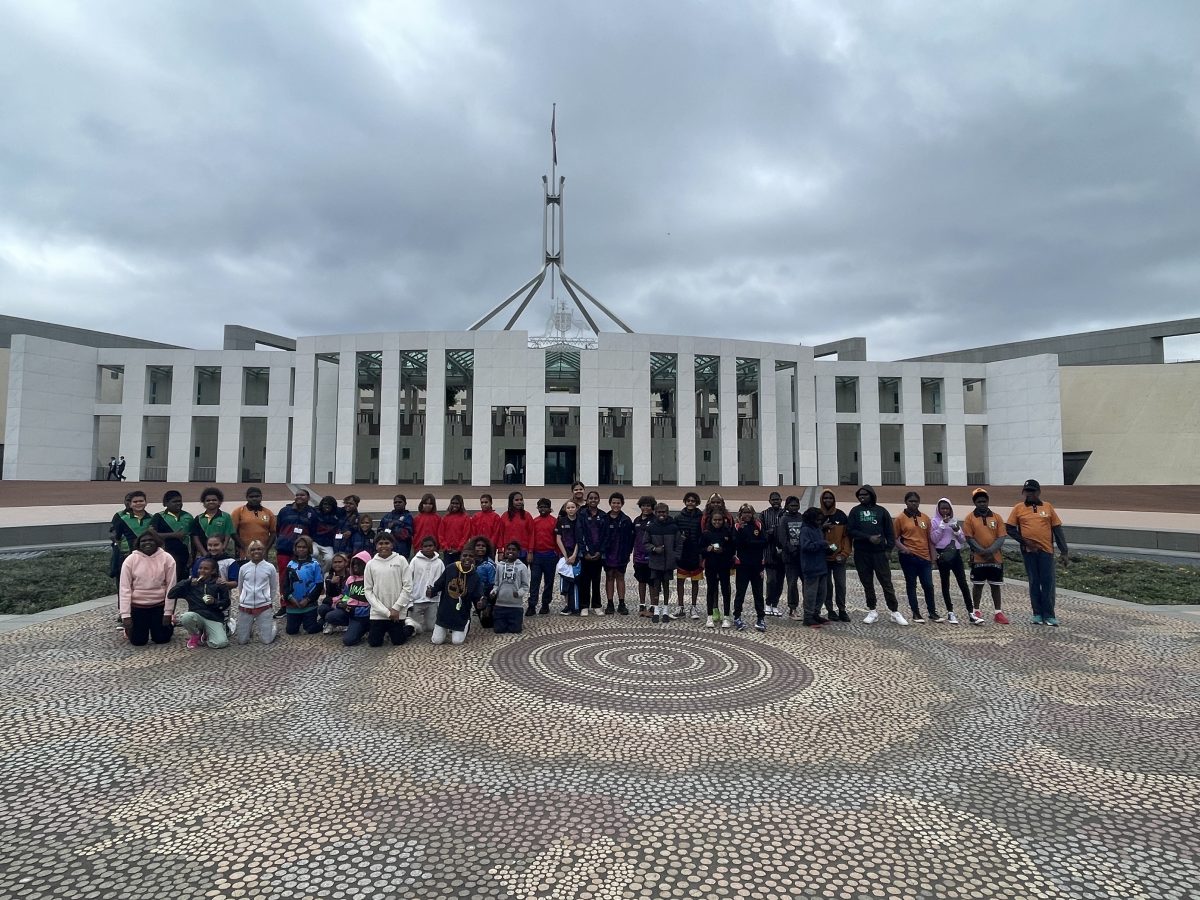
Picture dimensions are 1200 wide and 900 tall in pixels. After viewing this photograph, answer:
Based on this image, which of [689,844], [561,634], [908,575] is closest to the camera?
[689,844]

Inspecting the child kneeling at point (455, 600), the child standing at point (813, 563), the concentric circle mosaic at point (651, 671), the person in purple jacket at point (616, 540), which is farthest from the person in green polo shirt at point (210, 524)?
the child standing at point (813, 563)

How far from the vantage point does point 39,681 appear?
5578mm

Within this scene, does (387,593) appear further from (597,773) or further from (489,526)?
(597,773)

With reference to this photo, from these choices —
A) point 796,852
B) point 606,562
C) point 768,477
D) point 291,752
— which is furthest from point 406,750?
point 768,477

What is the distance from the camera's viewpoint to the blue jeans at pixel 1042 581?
7.96 meters

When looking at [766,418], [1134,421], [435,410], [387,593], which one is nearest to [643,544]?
[387,593]

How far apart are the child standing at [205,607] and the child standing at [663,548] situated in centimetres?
507

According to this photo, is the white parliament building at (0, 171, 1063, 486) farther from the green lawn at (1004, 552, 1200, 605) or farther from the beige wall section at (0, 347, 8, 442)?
the green lawn at (1004, 552, 1200, 605)

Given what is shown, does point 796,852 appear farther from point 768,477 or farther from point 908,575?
point 768,477

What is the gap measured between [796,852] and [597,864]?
994mm

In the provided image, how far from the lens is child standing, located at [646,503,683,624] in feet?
26.8

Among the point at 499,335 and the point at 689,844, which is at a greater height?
the point at 499,335

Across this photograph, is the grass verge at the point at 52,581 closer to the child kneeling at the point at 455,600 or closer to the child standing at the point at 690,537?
the child kneeling at the point at 455,600

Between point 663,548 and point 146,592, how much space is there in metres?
6.00
